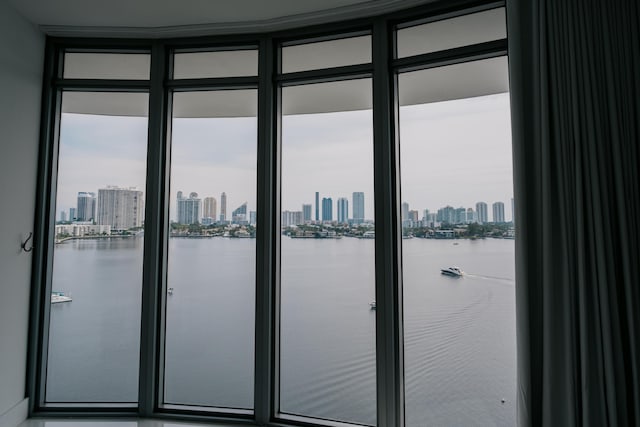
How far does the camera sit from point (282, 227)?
2.63 meters

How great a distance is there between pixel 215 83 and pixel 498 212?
6.61 ft

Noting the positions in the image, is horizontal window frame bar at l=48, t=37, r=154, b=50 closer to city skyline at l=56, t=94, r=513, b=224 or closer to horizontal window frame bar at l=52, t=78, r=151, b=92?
horizontal window frame bar at l=52, t=78, r=151, b=92

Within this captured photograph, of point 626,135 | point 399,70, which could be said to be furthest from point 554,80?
point 399,70

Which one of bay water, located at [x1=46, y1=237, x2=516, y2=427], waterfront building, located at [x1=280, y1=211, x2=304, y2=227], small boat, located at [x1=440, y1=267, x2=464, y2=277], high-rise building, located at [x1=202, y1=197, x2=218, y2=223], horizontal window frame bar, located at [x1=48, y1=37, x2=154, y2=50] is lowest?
bay water, located at [x1=46, y1=237, x2=516, y2=427]

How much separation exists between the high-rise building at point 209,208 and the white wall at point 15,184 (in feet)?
3.67

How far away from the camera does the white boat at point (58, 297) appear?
2688mm

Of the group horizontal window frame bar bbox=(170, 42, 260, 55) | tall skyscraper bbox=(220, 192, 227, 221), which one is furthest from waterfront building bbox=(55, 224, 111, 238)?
horizontal window frame bar bbox=(170, 42, 260, 55)

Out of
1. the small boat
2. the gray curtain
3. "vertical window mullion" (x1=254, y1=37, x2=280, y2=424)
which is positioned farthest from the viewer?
"vertical window mullion" (x1=254, y1=37, x2=280, y2=424)

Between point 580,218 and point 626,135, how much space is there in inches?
16.3

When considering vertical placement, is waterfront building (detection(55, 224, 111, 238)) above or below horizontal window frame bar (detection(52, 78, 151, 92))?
below

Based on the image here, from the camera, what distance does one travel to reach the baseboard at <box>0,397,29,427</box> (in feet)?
7.73

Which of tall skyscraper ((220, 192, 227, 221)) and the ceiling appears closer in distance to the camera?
the ceiling

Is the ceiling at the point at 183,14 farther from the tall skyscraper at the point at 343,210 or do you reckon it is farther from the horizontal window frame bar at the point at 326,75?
the tall skyscraper at the point at 343,210

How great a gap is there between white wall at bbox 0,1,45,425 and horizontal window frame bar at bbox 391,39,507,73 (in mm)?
2374
